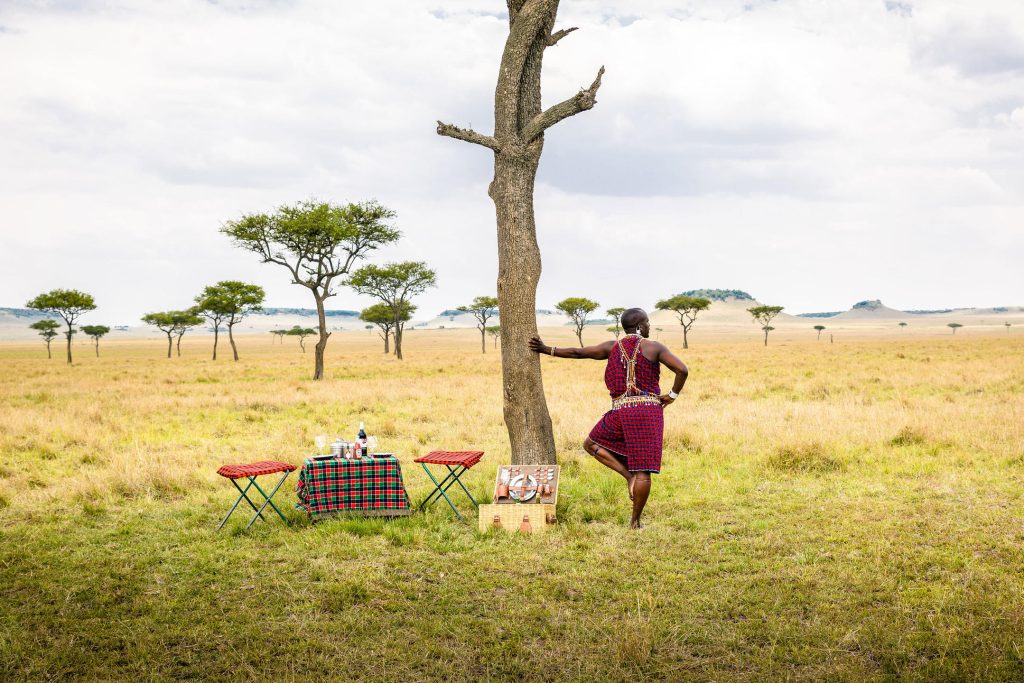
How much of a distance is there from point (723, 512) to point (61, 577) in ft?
22.5

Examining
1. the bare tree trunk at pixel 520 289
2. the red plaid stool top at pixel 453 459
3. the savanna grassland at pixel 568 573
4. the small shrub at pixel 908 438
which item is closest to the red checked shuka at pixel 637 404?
the savanna grassland at pixel 568 573

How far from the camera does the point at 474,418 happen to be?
→ 16.2m

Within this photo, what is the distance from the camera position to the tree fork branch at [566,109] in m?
7.99

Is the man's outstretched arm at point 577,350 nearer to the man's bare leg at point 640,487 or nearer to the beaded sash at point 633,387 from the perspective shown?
the beaded sash at point 633,387

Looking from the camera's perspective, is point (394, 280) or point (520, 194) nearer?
point (520, 194)

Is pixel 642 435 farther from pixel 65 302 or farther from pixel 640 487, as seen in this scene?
pixel 65 302

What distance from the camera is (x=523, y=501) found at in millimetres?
7781

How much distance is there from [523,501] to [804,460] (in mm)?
5131

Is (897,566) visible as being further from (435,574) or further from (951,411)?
(951,411)

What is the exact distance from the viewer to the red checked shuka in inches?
289

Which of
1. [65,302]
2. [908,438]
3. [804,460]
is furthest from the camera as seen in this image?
[65,302]

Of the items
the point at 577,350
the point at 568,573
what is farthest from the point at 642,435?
the point at 568,573

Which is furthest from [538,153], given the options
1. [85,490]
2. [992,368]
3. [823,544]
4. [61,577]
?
[992,368]

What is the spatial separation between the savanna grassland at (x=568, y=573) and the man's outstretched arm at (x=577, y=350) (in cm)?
185
